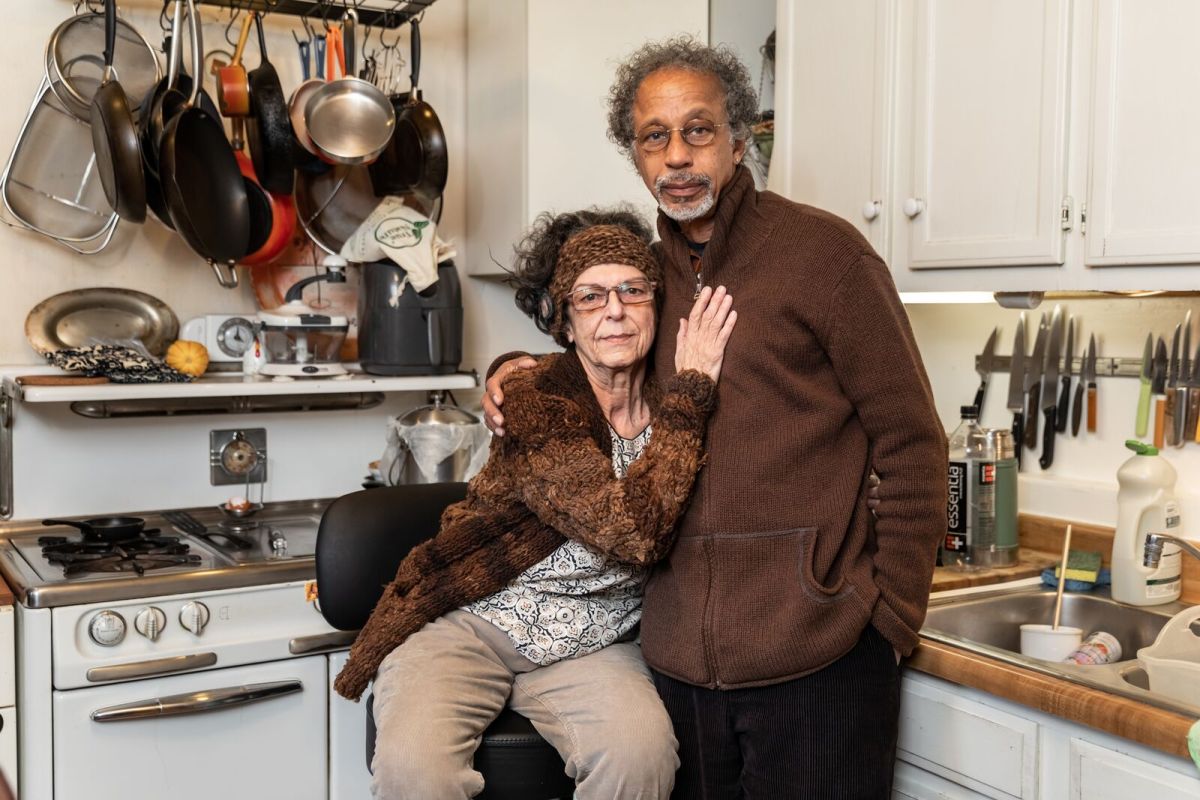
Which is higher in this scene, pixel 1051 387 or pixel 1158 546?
pixel 1051 387

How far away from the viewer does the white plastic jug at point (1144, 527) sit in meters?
1.95

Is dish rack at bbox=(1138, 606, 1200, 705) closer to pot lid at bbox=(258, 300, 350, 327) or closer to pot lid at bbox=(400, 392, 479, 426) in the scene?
pot lid at bbox=(400, 392, 479, 426)

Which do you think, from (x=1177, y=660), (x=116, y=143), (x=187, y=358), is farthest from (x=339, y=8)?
(x=1177, y=660)

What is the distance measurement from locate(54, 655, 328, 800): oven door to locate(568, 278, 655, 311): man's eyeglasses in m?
1.03

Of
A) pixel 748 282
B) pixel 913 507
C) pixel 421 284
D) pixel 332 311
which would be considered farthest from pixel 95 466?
pixel 913 507

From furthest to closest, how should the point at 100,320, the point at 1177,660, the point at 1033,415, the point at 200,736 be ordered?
1. the point at 100,320
2. the point at 1033,415
3. the point at 200,736
4. the point at 1177,660

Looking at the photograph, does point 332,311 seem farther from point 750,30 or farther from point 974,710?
point 974,710

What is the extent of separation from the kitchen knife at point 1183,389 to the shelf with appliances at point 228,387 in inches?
55.8

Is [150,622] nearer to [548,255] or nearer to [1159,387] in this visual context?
[548,255]

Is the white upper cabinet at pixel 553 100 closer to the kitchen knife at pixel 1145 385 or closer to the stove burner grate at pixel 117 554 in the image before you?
the stove burner grate at pixel 117 554

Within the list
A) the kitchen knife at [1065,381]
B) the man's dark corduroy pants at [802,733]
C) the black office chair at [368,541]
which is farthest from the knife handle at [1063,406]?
the black office chair at [368,541]

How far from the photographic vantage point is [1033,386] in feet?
7.55

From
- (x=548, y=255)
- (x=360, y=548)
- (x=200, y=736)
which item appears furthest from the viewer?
(x=200, y=736)

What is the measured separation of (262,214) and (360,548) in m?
0.95
